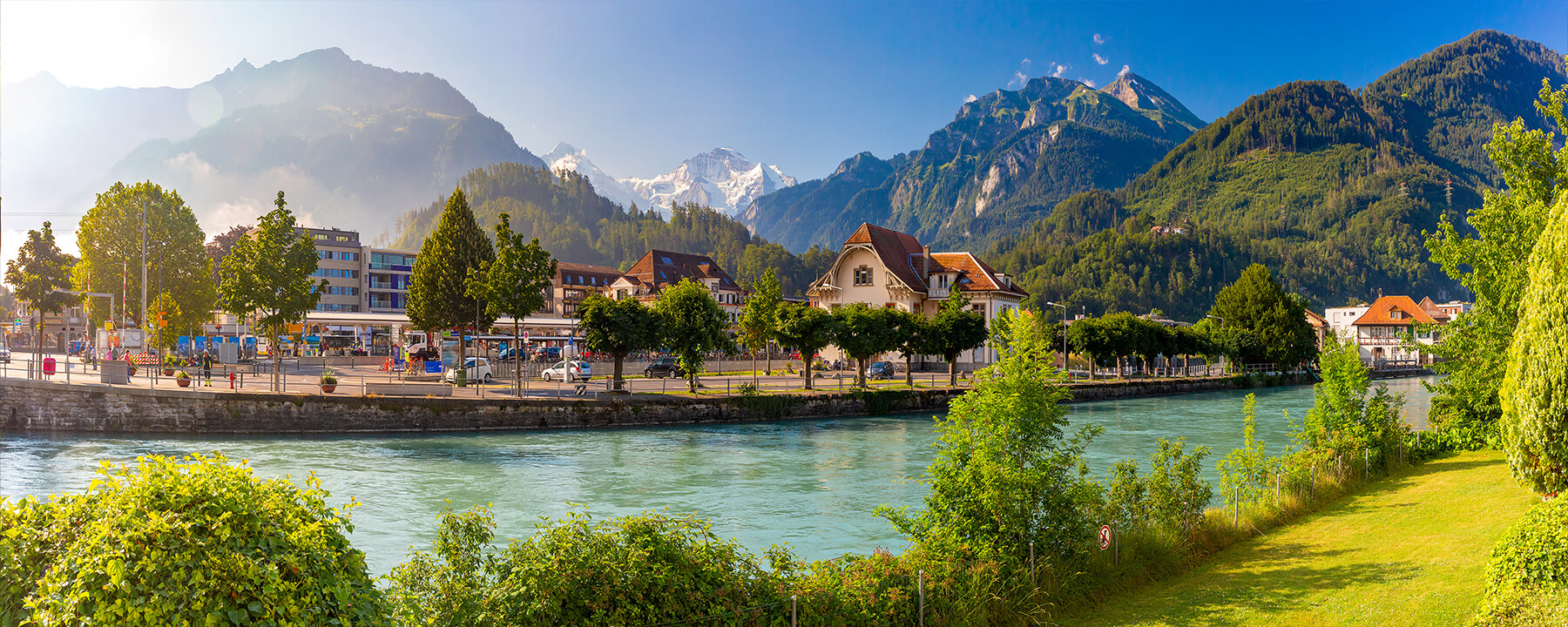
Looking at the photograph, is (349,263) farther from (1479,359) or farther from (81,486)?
(1479,359)

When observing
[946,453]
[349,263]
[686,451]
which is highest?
[349,263]

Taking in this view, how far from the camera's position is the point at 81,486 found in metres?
24.8

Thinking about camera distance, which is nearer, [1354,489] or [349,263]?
[1354,489]

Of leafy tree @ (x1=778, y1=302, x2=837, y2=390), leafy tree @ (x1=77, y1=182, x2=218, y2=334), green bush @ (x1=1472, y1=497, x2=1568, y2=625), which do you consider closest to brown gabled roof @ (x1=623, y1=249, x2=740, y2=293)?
leafy tree @ (x1=77, y1=182, x2=218, y2=334)

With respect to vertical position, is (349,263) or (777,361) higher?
(349,263)

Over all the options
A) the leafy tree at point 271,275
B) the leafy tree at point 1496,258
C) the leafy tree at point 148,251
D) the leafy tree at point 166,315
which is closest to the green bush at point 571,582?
the leafy tree at point 1496,258

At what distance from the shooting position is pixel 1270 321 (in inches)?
3848

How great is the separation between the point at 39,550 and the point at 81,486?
25568 mm

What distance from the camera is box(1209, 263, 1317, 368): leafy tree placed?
319 ft

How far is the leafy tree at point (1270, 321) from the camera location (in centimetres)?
9712

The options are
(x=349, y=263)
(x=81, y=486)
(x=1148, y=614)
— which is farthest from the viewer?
(x=349, y=263)

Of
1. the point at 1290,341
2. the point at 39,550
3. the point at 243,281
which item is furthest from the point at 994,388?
the point at 1290,341

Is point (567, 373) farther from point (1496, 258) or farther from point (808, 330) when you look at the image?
point (1496, 258)

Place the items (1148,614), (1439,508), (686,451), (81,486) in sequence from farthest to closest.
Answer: (686,451) → (81,486) → (1439,508) → (1148,614)
